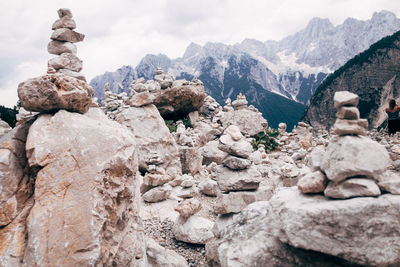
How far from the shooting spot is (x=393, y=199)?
370 centimetres

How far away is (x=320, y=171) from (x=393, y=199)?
1.06 meters

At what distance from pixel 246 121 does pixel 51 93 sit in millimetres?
20205

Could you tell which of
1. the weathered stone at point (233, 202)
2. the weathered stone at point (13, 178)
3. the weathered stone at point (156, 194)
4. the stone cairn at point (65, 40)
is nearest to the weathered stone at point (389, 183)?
the weathered stone at point (233, 202)

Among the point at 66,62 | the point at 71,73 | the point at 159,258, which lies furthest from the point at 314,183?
the point at 66,62

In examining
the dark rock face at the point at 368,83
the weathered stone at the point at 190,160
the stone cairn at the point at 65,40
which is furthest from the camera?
the dark rock face at the point at 368,83

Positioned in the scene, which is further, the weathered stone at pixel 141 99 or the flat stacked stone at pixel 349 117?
the weathered stone at pixel 141 99

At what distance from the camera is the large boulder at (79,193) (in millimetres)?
3768

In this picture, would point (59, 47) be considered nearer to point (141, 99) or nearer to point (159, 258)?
point (141, 99)

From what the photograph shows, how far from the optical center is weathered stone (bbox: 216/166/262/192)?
7.40m

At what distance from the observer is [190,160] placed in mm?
13820

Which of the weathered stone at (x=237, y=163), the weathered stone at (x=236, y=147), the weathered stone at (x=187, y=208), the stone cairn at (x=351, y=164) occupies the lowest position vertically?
the weathered stone at (x=187, y=208)

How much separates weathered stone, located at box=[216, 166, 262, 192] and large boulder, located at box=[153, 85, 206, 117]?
14.2m

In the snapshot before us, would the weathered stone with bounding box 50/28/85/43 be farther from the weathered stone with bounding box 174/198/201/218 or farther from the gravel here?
the gravel

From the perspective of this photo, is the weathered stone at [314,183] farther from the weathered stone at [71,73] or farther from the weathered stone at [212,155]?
the weathered stone at [212,155]
